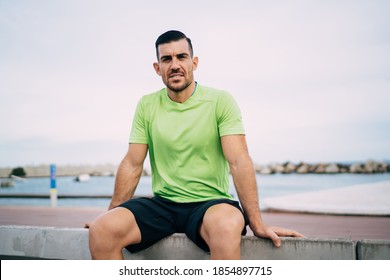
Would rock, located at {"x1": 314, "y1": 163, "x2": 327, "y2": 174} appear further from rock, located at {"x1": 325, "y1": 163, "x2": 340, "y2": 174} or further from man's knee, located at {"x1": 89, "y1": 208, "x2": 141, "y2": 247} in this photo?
man's knee, located at {"x1": 89, "y1": 208, "x2": 141, "y2": 247}

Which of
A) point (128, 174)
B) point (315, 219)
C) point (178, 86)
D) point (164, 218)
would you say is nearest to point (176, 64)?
point (178, 86)

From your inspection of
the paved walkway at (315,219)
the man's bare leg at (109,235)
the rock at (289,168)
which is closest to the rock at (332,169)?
the rock at (289,168)

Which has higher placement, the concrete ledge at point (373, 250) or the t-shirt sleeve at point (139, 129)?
the t-shirt sleeve at point (139, 129)

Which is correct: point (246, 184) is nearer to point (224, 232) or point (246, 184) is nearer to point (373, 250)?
point (224, 232)

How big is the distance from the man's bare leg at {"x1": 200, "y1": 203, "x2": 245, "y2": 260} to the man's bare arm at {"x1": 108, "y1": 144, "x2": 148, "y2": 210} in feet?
1.98

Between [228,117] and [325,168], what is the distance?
69.3m

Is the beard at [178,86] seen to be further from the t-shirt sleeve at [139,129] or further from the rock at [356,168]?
the rock at [356,168]

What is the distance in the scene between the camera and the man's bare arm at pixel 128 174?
2.22 metres

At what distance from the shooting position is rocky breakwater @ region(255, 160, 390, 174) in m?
62.3

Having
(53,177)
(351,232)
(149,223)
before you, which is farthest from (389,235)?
(53,177)
